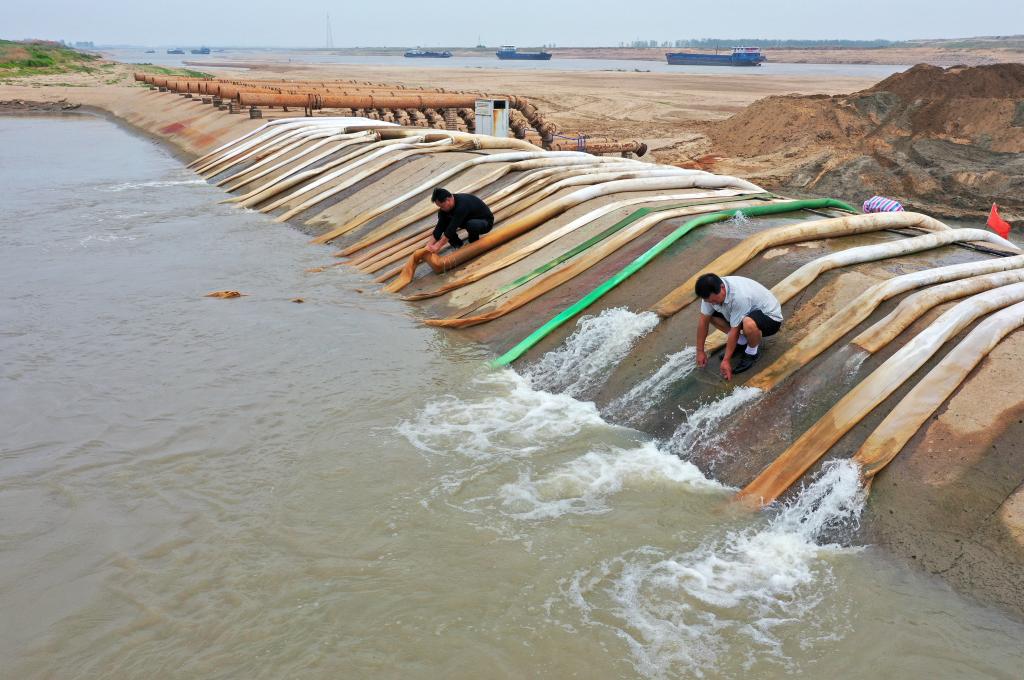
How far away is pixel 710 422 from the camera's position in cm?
619

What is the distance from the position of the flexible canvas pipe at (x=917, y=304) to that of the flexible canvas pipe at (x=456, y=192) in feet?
21.9

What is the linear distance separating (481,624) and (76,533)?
111 inches

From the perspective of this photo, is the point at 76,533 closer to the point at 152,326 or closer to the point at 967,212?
the point at 152,326

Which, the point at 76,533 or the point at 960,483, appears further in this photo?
the point at 76,533

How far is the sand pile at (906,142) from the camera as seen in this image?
56.8 ft

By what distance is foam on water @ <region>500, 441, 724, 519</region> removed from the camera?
5.57 metres

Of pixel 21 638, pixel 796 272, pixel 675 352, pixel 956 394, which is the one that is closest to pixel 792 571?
pixel 956 394

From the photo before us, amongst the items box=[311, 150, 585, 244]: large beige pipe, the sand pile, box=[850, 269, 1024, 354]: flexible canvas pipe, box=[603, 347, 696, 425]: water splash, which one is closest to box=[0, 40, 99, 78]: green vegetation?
box=[311, 150, 585, 244]: large beige pipe

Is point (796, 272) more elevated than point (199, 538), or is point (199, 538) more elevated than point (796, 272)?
point (796, 272)

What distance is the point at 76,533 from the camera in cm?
533

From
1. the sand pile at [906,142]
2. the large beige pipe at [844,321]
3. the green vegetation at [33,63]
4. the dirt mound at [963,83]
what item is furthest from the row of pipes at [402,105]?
the green vegetation at [33,63]

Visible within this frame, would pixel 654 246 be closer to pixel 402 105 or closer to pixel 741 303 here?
pixel 741 303

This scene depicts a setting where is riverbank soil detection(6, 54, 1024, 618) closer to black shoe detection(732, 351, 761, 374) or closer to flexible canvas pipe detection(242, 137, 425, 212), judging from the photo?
black shoe detection(732, 351, 761, 374)

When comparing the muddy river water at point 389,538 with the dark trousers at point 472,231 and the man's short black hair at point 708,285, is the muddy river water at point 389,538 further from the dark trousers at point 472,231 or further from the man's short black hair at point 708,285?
the dark trousers at point 472,231
